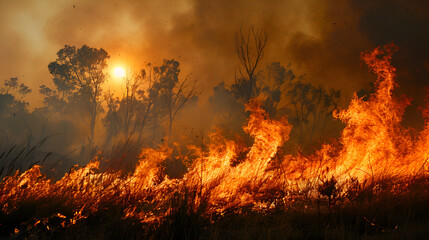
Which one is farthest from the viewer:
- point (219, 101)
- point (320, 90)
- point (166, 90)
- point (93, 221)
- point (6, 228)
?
point (219, 101)

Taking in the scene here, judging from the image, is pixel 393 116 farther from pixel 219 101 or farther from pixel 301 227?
pixel 219 101

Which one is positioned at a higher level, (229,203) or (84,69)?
(84,69)

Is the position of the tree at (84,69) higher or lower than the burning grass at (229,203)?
higher

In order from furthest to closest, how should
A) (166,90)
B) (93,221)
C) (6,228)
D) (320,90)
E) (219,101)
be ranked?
(219,101) < (320,90) < (166,90) < (93,221) < (6,228)

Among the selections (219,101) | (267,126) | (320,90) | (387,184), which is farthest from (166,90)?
(387,184)

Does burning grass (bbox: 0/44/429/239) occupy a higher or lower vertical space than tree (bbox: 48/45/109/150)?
lower

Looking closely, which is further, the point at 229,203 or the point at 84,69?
the point at 84,69

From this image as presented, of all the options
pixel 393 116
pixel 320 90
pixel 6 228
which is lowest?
pixel 6 228

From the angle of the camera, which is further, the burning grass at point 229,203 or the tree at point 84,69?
the tree at point 84,69

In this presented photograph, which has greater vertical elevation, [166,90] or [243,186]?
[166,90]

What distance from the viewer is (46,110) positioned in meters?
51.9

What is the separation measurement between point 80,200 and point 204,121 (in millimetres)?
44976

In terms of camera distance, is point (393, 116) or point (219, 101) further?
point (219, 101)

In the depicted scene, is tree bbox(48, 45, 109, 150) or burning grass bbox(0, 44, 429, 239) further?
tree bbox(48, 45, 109, 150)
